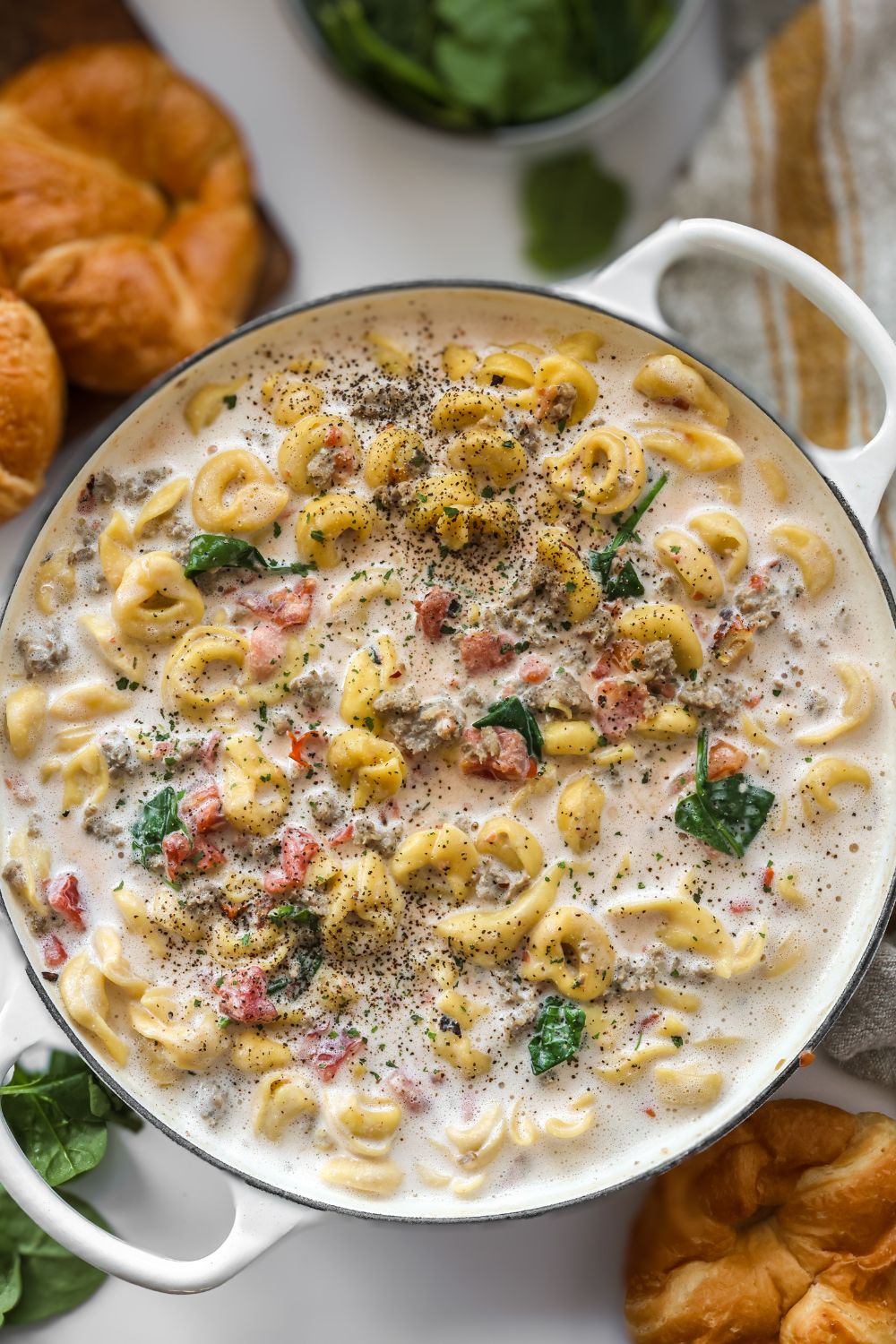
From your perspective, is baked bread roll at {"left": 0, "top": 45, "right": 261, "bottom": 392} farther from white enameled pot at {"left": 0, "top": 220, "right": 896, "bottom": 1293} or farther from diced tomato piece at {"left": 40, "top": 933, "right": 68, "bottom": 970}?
diced tomato piece at {"left": 40, "top": 933, "right": 68, "bottom": 970}

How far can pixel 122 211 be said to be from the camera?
2.43 metres

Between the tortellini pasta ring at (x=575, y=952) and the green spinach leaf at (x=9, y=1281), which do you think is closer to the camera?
the tortellini pasta ring at (x=575, y=952)

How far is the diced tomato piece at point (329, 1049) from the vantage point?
2.05 metres

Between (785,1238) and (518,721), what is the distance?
3.41 ft

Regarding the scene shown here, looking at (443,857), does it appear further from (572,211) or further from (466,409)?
(572,211)

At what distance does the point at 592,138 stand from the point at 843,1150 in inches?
79.9

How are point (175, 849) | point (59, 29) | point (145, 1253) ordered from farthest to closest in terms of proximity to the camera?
point (59, 29) < point (175, 849) < point (145, 1253)

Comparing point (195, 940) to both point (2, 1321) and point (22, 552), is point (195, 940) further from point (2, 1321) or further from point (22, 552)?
point (2, 1321)

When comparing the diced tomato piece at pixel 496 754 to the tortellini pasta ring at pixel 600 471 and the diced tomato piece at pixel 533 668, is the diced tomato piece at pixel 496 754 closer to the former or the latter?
the diced tomato piece at pixel 533 668

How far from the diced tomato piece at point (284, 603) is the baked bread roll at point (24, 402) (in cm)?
51

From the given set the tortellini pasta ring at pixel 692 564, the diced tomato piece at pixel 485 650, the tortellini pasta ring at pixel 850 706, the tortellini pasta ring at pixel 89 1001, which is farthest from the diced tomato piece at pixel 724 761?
the tortellini pasta ring at pixel 89 1001

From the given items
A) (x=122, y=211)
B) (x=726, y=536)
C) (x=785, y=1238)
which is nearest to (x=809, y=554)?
(x=726, y=536)

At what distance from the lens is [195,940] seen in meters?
2.08

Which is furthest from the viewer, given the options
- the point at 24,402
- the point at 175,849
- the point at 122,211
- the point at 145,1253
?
the point at 122,211
